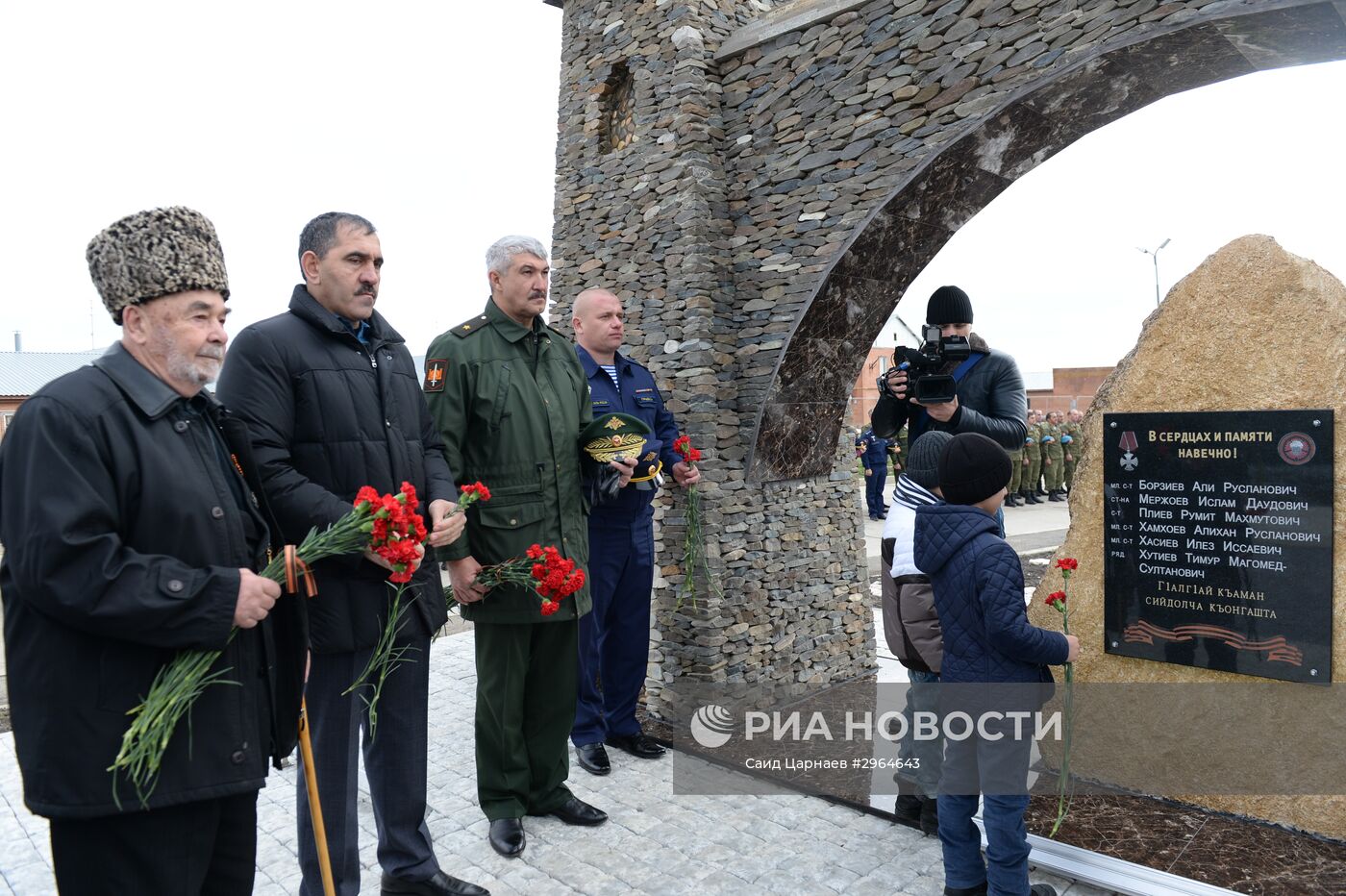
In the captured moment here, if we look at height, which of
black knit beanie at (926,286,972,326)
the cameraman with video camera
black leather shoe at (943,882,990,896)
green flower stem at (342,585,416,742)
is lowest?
black leather shoe at (943,882,990,896)

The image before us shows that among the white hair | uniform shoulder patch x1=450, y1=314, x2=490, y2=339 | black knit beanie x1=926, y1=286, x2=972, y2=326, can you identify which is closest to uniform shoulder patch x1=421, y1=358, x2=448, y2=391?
uniform shoulder patch x1=450, y1=314, x2=490, y2=339

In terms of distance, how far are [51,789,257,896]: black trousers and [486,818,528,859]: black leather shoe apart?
1373 mm

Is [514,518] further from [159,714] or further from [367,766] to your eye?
[159,714]

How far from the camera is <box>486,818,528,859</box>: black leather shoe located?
2986 mm

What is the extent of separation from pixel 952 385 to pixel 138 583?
259 cm

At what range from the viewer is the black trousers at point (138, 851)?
1537 mm

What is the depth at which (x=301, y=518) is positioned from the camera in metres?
2.24

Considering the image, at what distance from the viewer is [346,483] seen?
7.86 ft

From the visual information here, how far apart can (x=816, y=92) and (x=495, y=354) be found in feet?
7.76

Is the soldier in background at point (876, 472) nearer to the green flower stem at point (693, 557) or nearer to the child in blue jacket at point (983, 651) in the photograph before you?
the green flower stem at point (693, 557)

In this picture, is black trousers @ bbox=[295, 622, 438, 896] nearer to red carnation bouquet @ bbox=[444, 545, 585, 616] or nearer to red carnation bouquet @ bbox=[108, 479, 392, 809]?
red carnation bouquet @ bbox=[444, 545, 585, 616]

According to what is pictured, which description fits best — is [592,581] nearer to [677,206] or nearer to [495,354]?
[495,354]

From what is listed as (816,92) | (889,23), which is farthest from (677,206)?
(889,23)

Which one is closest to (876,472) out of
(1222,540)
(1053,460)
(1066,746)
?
(1053,460)
